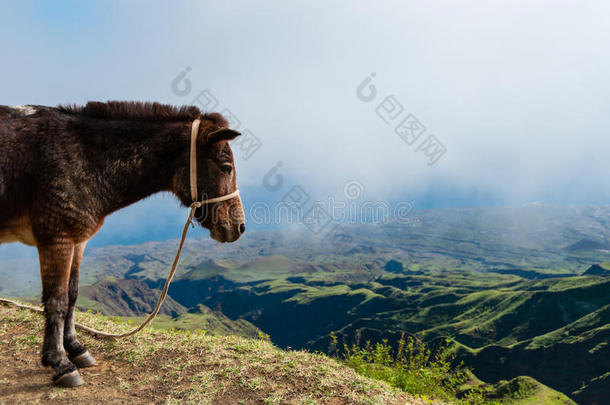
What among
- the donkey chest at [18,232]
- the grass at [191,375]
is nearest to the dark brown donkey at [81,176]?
the donkey chest at [18,232]

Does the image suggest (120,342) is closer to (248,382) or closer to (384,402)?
(248,382)

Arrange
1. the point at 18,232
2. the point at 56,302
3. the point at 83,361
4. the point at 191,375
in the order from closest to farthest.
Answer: the point at 56,302 → the point at 18,232 → the point at 191,375 → the point at 83,361

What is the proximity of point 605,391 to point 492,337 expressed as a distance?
54.9 m

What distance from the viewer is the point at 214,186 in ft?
19.8

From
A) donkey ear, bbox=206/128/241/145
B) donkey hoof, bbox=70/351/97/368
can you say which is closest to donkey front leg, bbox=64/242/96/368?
donkey hoof, bbox=70/351/97/368

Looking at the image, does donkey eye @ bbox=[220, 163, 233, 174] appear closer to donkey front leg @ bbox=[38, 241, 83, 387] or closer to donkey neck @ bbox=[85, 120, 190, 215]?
donkey neck @ bbox=[85, 120, 190, 215]

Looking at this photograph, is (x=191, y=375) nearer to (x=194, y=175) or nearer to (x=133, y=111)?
(x=194, y=175)

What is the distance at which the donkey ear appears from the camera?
18.9ft

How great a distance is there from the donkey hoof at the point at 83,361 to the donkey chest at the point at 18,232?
6.95ft

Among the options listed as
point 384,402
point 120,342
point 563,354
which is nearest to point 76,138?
point 120,342

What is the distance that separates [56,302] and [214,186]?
112 inches

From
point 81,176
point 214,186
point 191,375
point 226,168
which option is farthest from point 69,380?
point 226,168

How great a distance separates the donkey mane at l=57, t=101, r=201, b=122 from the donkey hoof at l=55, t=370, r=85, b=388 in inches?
160

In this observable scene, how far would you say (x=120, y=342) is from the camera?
7387 mm
